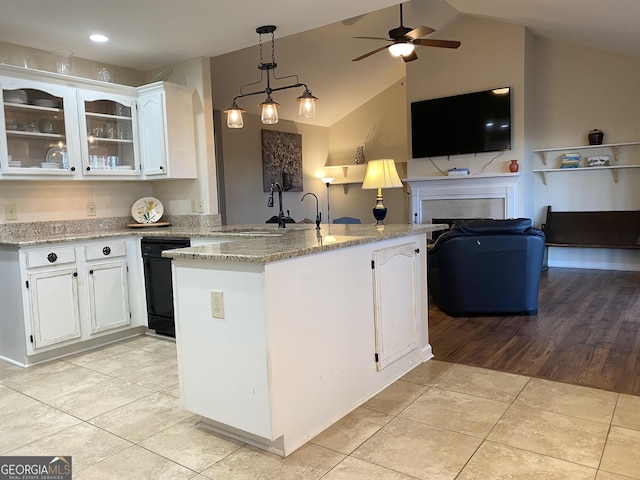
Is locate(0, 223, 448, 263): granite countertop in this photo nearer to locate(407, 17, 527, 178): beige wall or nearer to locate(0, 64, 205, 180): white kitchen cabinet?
locate(0, 64, 205, 180): white kitchen cabinet

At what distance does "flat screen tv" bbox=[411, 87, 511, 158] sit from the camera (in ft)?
22.2

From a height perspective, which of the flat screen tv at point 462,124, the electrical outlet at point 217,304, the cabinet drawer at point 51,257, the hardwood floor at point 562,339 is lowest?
the hardwood floor at point 562,339

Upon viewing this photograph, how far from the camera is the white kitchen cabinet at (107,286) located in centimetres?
374

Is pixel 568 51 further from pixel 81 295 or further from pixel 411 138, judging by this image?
pixel 81 295

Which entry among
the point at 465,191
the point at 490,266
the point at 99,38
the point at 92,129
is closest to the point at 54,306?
the point at 92,129

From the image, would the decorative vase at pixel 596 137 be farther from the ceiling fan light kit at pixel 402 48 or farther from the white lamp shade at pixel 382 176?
the white lamp shade at pixel 382 176

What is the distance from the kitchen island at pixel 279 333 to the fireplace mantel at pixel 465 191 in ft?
15.4

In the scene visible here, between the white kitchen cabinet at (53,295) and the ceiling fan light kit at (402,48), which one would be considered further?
the ceiling fan light kit at (402,48)

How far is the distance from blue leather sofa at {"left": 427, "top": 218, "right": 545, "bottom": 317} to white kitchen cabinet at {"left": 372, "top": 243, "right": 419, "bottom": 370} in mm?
1220

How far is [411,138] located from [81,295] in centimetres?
549

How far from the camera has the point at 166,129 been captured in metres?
4.25

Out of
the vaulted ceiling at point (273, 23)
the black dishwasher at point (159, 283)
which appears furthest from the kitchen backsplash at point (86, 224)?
the vaulted ceiling at point (273, 23)

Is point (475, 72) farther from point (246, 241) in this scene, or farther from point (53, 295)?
point (53, 295)

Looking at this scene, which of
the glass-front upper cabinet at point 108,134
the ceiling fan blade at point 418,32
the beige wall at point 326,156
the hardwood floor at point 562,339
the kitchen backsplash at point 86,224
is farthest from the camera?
the beige wall at point 326,156
